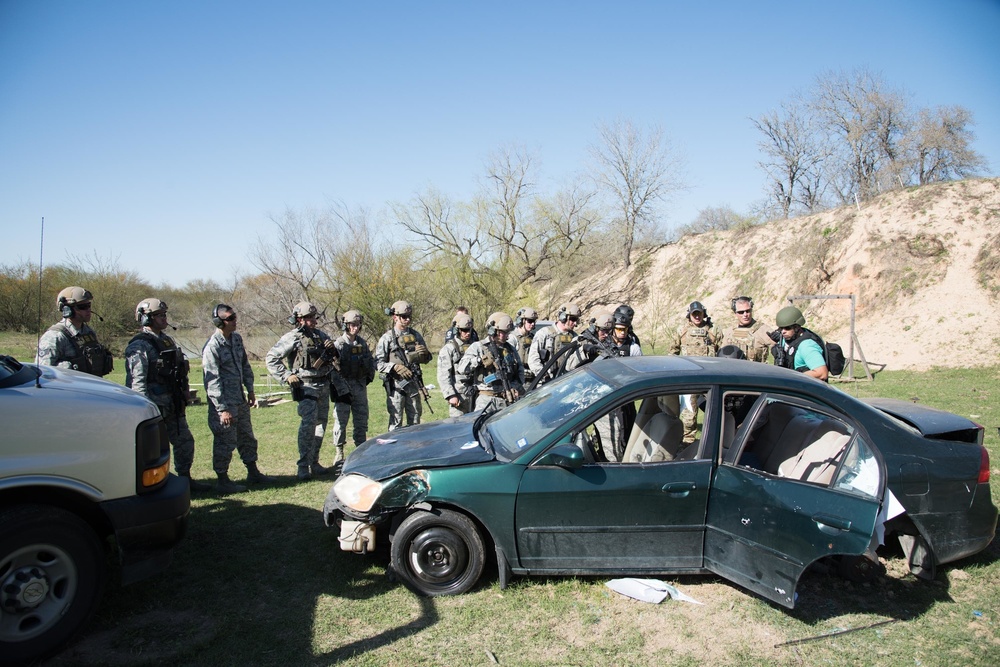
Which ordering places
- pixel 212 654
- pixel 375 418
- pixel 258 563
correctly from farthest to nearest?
pixel 375 418
pixel 258 563
pixel 212 654

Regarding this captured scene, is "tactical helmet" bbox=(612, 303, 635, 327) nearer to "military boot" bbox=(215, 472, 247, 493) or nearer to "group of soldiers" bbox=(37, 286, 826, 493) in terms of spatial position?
"group of soldiers" bbox=(37, 286, 826, 493)

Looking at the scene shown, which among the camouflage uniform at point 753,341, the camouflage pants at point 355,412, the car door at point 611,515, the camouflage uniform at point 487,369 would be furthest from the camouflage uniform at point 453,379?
the camouflage uniform at point 753,341

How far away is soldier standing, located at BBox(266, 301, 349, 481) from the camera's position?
22.0ft

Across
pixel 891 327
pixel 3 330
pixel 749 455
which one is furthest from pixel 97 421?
pixel 3 330

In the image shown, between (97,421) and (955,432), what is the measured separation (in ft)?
17.5

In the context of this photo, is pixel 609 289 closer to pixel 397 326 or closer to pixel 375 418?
pixel 375 418

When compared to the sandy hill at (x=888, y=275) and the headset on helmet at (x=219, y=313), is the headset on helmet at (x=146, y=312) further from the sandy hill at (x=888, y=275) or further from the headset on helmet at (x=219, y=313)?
the sandy hill at (x=888, y=275)

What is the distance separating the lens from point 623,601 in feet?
12.6

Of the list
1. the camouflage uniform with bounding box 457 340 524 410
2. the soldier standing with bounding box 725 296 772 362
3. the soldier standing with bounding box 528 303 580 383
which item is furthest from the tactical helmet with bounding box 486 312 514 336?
the soldier standing with bounding box 725 296 772 362

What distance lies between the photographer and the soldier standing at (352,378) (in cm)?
711

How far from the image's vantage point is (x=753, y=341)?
8.20 meters

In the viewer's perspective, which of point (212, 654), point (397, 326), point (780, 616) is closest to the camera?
point (212, 654)

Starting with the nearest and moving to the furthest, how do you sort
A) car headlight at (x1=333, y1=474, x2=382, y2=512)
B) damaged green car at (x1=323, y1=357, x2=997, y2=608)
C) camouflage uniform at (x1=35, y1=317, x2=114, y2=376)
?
damaged green car at (x1=323, y1=357, x2=997, y2=608)
car headlight at (x1=333, y1=474, x2=382, y2=512)
camouflage uniform at (x1=35, y1=317, x2=114, y2=376)

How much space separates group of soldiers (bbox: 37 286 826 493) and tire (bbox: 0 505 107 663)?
2.54 metres
